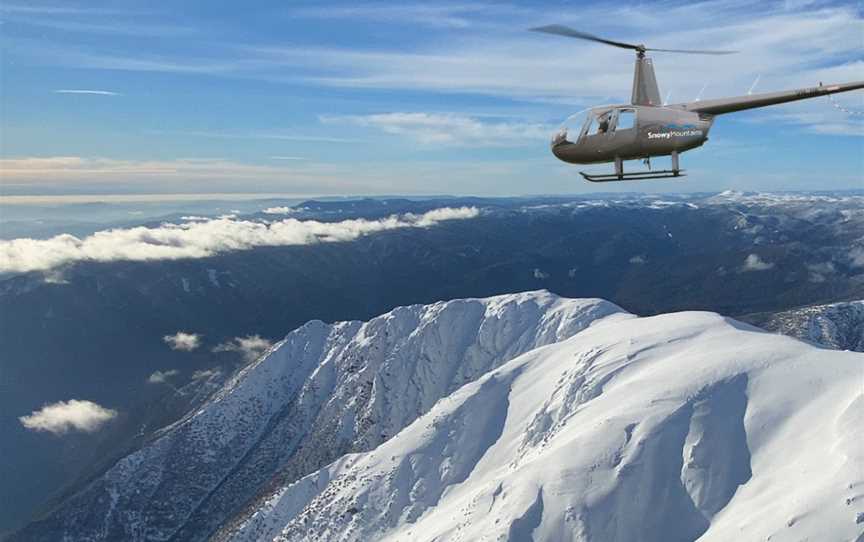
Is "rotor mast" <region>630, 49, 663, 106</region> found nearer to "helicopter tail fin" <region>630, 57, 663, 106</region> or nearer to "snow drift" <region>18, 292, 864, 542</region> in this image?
"helicopter tail fin" <region>630, 57, 663, 106</region>

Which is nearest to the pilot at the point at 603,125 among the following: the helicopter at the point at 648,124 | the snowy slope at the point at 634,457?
the helicopter at the point at 648,124

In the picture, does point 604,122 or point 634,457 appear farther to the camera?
point 634,457

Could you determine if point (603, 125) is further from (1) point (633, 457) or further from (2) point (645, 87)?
(1) point (633, 457)

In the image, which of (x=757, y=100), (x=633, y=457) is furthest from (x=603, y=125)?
(x=633, y=457)

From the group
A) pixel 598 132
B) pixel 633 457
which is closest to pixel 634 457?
pixel 633 457

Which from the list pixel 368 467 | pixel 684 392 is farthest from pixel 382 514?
pixel 684 392

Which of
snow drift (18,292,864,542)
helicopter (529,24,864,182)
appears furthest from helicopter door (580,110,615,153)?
snow drift (18,292,864,542)

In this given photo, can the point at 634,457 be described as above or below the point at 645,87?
below

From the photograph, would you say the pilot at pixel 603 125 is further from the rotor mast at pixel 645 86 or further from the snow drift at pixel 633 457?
the snow drift at pixel 633 457
